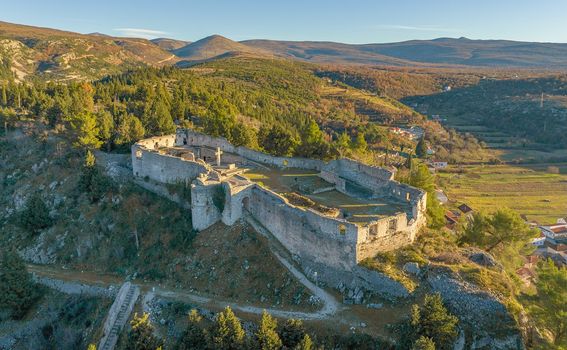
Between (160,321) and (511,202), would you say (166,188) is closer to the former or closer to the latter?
(160,321)

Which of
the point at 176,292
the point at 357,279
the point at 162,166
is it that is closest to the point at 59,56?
the point at 162,166

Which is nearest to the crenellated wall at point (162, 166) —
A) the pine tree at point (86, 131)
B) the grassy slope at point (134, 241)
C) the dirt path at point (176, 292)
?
the grassy slope at point (134, 241)

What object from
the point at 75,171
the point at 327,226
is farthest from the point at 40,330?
the point at 327,226

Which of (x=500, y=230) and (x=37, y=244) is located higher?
(x=500, y=230)

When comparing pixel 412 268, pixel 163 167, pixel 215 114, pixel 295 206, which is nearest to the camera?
pixel 412 268

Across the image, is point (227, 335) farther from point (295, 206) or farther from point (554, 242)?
point (554, 242)

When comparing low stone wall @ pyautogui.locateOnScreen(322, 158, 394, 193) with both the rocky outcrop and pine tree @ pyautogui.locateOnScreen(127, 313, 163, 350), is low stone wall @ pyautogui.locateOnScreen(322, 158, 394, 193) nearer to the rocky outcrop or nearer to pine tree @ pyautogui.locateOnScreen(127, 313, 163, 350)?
the rocky outcrop
